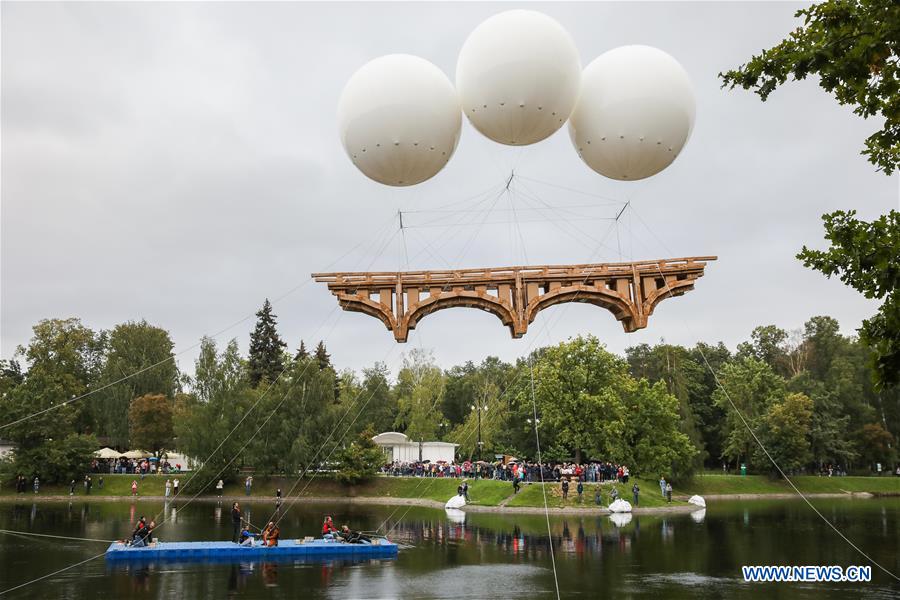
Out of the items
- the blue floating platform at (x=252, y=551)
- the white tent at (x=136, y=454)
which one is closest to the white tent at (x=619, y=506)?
the blue floating platform at (x=252, y=551)

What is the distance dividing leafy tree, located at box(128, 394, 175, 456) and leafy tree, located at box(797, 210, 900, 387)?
52.9m

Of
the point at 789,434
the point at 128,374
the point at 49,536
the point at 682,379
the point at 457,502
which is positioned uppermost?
the point at 128,374

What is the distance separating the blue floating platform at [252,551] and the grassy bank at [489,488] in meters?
14.7

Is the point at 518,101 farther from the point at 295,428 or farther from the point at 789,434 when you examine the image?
the point at 789,434

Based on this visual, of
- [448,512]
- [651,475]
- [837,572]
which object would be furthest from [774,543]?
[651,475]

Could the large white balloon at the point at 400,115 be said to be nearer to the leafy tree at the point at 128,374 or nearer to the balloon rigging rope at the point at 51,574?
the balloon rigging rope at the point at 51,574

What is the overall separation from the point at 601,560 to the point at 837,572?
566cm

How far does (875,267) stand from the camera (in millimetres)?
7848

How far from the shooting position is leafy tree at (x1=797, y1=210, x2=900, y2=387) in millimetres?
7699

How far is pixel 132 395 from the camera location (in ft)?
195

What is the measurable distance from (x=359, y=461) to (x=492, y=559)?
22.9m

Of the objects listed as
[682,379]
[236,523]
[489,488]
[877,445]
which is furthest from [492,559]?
[877,445]

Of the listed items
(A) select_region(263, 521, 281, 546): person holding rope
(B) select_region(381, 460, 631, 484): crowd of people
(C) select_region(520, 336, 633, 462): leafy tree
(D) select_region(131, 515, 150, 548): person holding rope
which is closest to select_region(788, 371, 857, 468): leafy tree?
(B) select_region(381, 460, 631, 484): crowd of people

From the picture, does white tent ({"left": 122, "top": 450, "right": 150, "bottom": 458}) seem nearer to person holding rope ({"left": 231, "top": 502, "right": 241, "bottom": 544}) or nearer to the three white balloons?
person holding rope ({"left": 231, "top": 502, "right": 241, "bottom": 544})
